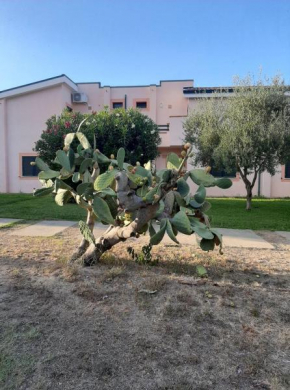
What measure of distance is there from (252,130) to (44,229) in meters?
7.17

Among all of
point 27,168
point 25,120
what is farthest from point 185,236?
point 25,120

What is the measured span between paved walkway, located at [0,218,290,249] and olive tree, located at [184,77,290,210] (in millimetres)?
4022

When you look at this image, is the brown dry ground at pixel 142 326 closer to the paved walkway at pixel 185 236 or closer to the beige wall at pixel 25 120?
the paved walkway at pixel 185 236

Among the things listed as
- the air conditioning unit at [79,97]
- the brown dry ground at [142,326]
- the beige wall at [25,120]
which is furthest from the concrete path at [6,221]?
the air conditioning unit at [79,97]

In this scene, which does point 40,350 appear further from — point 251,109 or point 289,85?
point 289,85

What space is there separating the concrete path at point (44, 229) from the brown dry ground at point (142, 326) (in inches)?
72.2

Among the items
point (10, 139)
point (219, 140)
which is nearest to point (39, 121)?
point (10, 139)

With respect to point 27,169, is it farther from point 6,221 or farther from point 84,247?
point 84,247

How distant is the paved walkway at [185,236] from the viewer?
17.2ft

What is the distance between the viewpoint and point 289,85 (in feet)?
35.1

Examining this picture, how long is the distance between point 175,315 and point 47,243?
3.08 meters

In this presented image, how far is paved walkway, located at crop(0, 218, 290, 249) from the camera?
525 cm

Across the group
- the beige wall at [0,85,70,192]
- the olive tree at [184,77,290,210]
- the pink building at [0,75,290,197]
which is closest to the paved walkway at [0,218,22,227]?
the olive tree at [184,77,290,210]

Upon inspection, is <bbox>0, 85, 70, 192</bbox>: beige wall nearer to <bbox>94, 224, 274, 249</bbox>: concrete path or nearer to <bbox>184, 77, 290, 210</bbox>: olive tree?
<bbox>184, 77, 290, 210</bbox>: olive tree
